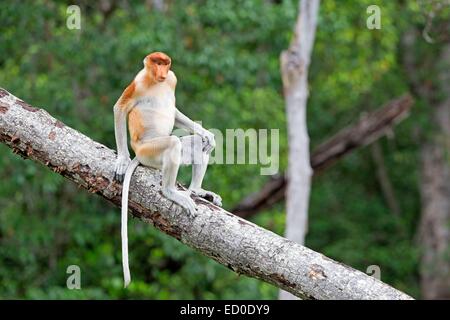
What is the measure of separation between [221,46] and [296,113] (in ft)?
3.11

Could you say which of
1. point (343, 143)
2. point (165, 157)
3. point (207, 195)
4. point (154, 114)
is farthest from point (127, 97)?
point (343, 143)

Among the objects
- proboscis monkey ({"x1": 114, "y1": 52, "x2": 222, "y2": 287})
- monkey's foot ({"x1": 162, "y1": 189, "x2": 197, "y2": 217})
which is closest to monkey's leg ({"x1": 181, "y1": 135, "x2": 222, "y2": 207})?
proboscis monkey ({"x1": 114, "y1": 52, "x2": 222, "y2": 287})

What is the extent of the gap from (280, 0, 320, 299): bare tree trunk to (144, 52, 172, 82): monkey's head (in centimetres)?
288

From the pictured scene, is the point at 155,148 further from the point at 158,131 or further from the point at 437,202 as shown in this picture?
the point at 437,202

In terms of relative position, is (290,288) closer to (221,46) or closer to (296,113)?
(296,113)

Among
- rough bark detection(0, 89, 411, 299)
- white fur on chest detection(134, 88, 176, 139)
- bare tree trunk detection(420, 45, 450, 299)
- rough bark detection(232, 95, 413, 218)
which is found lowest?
rough bark detection(0, 89, 411, 299)

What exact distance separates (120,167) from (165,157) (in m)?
0.19

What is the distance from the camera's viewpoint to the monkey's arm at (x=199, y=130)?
11.6 feet

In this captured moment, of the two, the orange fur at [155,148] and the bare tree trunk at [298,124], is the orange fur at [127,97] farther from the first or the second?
the bare tree trunk at [298,124]

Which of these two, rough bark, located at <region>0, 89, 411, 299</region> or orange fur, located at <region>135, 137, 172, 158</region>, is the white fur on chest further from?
rough bark, located at <region>0, 89, 411, 299</region>

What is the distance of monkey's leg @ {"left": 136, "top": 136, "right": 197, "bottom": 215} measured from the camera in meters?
3.21

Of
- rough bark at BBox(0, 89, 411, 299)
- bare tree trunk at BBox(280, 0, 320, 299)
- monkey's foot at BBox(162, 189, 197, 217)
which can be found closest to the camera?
rough bark at BBox(0, 89, 411, 299)

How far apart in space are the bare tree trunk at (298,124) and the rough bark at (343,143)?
0.32 m

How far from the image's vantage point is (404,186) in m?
12.8
